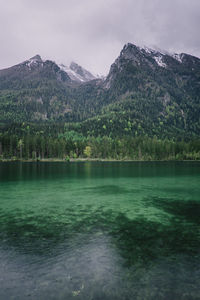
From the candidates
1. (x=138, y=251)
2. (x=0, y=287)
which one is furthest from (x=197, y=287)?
(x=0, y=287)

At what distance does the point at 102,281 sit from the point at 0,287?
528 cm

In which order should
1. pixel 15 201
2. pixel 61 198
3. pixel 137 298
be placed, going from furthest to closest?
pixel 61 198
pixel 15 201
pixel 137 298

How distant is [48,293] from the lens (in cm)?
1052

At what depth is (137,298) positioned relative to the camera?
10.1 metres

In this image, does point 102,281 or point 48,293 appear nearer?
point 48,293

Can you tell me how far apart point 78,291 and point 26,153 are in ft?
617

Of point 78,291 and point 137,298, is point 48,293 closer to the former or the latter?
point 78,291

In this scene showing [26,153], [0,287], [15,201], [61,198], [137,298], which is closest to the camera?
[137,298]

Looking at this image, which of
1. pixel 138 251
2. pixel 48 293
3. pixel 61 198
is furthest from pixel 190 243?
pixel 61 198

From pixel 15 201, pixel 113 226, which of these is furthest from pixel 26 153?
pixel 113 226

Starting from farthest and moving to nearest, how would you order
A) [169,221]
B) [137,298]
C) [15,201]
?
[15,201] → [169,221] → [137,298]

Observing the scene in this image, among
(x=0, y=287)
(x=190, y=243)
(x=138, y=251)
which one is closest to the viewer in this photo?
(x=0, y=287)

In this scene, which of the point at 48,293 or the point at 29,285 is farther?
the point at 29,285

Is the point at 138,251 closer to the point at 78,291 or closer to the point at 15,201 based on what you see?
the point at 78,291
